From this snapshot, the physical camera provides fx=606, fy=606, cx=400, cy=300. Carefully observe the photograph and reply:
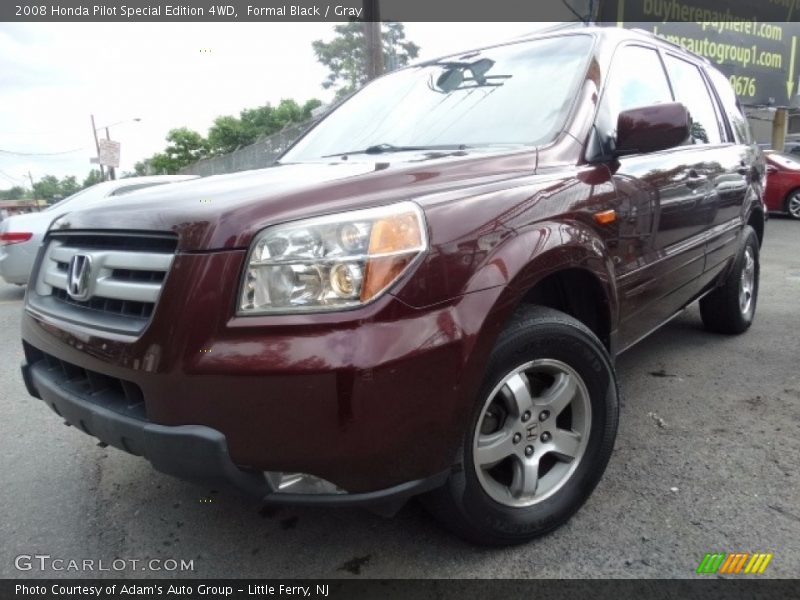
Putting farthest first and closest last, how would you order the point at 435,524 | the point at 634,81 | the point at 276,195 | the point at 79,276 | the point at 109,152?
the point at 109,152
the point at 634,81
the point at 435,524
the point at 79,276
the point at 276,195

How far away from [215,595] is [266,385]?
2.75ft

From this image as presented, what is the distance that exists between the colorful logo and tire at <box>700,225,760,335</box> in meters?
2.62

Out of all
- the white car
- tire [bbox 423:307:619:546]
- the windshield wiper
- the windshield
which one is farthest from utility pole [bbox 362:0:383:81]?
tire [bbox 423:307:619:546]

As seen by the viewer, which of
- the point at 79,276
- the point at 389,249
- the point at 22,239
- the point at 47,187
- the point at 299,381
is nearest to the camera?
the point at 299,381

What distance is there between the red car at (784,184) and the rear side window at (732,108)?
28.0ft

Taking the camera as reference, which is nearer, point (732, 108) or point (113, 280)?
point (113, 280)

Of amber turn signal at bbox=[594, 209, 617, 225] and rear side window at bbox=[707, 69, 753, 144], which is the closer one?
amber turn signal at bbox=[594, 209, 617, 225]

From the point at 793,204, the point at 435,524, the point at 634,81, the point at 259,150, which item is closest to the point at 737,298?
the point at 634,81

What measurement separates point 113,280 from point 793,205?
1335cm

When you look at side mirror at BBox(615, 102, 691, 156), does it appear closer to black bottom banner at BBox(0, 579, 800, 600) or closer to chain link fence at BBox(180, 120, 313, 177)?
black bottom banner at BBox(0, 579, 800, 600)

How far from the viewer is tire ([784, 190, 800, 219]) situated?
11.8 meters

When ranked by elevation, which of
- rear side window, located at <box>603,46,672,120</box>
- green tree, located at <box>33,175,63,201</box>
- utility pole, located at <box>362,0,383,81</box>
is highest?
utility pole, located at <box>362,0,383,81</box>

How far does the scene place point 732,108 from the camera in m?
4.25

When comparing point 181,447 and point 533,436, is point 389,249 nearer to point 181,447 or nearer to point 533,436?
point 181,447
